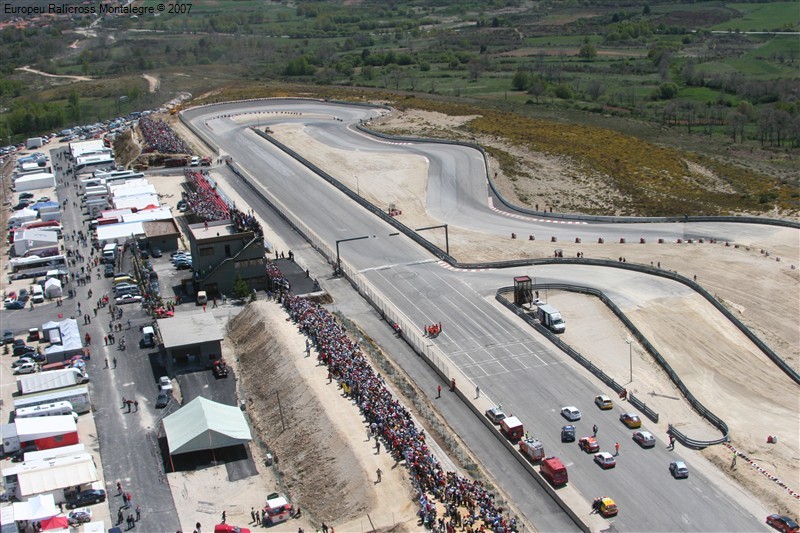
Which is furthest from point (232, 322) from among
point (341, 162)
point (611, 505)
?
point (341, 162)

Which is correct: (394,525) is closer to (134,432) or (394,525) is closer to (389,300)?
(134,432)

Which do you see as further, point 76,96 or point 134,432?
point 76,96

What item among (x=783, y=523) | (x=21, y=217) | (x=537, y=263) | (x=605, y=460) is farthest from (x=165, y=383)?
(x=21, y=217)

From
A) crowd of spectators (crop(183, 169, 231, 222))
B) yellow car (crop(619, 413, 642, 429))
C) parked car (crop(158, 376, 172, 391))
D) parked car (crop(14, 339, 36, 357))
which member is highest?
crowd of spectators (crop(183, 169, 231, 222))

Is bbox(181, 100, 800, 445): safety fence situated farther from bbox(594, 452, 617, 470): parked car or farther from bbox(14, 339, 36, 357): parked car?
bbox(14, 339, 36, 357): parked car

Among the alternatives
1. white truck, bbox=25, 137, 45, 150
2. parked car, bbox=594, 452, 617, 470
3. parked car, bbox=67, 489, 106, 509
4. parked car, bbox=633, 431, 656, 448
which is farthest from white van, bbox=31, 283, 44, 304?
white truck, bbox=25, 137, 45, 150

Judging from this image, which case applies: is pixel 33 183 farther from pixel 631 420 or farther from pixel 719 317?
pixel 631 420
